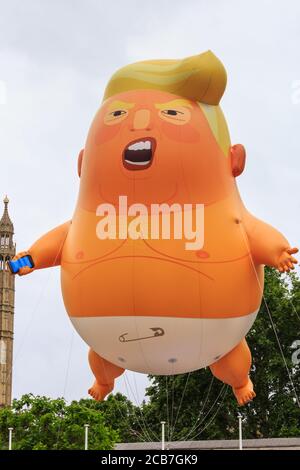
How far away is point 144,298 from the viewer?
38.8 ft

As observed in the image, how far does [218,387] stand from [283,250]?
19.7 metres

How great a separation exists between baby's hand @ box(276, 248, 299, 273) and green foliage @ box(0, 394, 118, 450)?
21.0m

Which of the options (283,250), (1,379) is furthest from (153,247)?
(1,379)

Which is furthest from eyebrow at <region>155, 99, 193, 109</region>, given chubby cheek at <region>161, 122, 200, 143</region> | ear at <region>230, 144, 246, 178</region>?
ear at <region>230, 144, 246, 178</region>

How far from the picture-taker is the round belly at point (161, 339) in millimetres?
11938

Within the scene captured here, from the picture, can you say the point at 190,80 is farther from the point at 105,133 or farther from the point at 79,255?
the point at 79,255

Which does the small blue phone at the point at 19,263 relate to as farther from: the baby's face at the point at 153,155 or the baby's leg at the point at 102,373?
the baby's leg at the point at 102,373

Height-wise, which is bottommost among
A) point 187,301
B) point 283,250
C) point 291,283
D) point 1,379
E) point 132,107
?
point 187,301

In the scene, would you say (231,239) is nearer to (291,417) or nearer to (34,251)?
(34,251)

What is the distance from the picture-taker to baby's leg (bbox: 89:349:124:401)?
13.8 meters

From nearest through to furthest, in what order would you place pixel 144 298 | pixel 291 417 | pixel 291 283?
pixel 144 298
pixel 291 417
pixel 291 283

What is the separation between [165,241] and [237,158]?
2.10 meters

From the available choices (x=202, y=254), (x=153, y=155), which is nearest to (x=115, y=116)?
(x=153, y=155)
